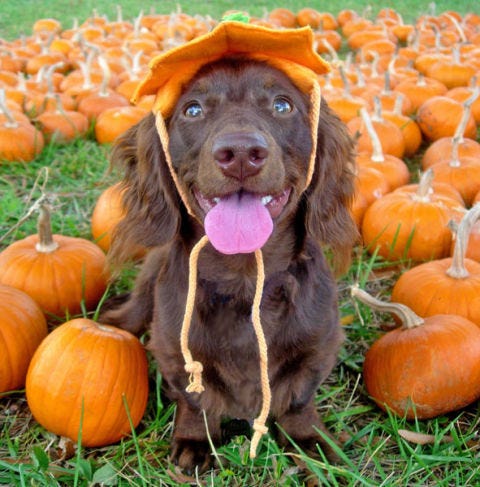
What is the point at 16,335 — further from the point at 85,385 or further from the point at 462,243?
the point at 462,243

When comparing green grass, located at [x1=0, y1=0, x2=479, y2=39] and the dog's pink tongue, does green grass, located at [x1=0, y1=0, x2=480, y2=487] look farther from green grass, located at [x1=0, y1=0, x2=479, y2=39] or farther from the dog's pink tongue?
green grass, located at [x1=0, y1=0, x2=479, y2=39]

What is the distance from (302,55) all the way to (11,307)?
4.72 ft

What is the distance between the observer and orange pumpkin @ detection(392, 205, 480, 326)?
245 cm

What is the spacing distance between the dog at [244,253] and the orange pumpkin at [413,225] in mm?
900

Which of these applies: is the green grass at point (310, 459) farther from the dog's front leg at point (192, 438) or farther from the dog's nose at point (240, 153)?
the dog's nose at point (240, 153)

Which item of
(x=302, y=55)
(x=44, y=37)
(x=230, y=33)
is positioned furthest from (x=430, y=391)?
(x=44, y=37)

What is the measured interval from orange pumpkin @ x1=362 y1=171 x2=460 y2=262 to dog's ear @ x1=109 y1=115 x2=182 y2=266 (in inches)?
52.6

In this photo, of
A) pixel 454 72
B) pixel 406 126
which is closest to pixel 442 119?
pixel 406 126

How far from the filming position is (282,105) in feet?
6.15

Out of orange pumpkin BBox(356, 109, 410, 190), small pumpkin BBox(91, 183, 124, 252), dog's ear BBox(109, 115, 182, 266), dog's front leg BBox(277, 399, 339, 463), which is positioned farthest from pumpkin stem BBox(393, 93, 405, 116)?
dog's front leg BBox(277, 399, 339, 463)

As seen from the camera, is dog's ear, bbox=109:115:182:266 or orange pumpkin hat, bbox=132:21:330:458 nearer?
orange pumpkin hat, bbox=132:21:330:458

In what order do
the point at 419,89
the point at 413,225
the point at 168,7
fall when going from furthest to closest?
the point at 168,7, the point at 419,89, the point at 413,225

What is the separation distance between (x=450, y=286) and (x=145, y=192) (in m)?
1.33

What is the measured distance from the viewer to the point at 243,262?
1.99 meters
